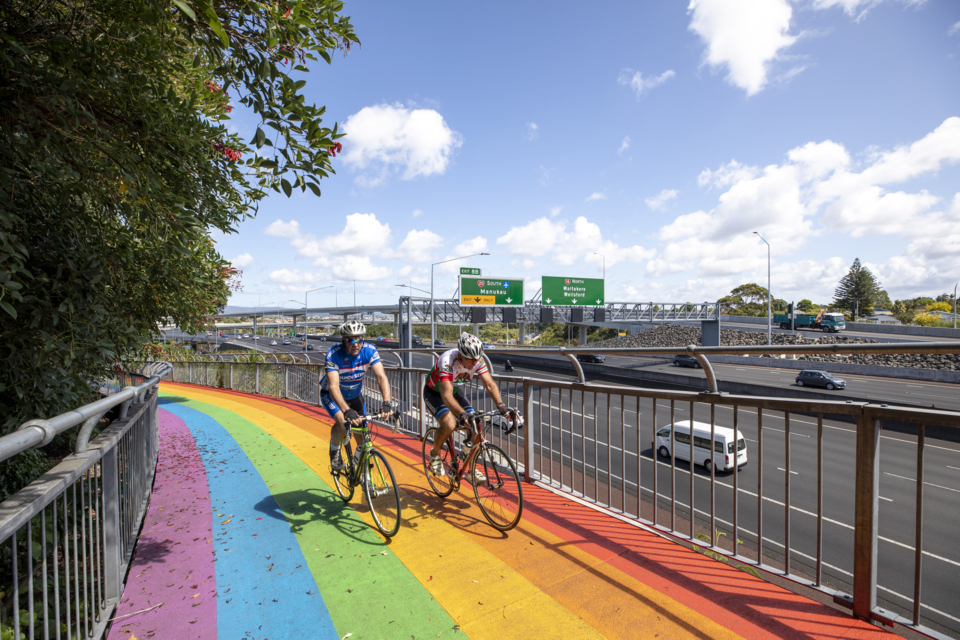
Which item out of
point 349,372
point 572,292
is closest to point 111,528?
point 349,372

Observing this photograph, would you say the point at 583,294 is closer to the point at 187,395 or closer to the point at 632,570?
the point at 187,395

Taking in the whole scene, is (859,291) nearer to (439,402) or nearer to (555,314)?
(555,314)

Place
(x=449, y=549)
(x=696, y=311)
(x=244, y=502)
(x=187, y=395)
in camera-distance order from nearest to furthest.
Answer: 1. (x=449, y=549)
2. (x=244, y=502)
3. (x=187, y=395)
4. (x=696, y=311)

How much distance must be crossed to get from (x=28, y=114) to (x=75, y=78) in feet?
1.75

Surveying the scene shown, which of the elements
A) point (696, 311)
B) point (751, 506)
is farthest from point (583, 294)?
point (751, 506)

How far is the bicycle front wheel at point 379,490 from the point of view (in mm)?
4179

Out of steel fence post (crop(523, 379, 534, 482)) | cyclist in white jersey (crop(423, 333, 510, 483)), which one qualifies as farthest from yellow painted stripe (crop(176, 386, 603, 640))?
steel fence post (crop(523, 379, 534, 482))

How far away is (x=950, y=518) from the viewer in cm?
1120

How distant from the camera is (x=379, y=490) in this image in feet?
14.2

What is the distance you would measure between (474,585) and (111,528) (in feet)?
8.04

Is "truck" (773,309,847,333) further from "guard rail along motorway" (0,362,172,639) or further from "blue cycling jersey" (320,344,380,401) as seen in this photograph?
"guard rail along motorway" (0,362,172,639)

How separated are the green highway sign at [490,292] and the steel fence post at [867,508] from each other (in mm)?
32455

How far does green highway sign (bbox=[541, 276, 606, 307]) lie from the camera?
37531mm

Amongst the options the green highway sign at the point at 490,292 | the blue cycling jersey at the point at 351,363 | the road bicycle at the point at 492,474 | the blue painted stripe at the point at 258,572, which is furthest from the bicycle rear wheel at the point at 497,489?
the green highway sign at the point at 490,292
